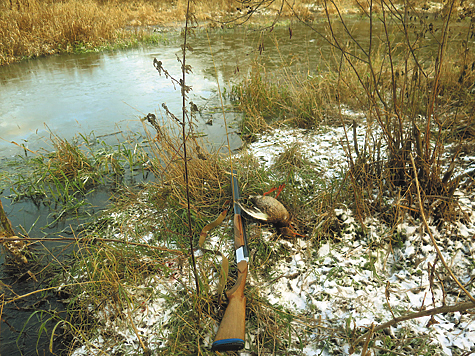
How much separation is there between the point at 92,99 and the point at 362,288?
4.52m

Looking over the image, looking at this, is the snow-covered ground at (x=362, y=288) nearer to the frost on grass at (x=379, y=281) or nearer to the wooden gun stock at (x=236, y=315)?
the frost on grass at (x=379, y=281)

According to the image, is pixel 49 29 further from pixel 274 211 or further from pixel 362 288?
pixel 362 288

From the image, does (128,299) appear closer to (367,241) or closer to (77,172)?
(367,241)

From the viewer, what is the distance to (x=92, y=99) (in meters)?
4.76

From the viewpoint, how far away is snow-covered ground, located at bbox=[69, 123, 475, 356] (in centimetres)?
147

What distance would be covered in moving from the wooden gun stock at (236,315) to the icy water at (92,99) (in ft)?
3.18

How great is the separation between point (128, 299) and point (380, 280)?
1.38 metres

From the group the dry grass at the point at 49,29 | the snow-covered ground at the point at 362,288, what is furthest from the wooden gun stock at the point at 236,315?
the dry grass at the point at 49,29

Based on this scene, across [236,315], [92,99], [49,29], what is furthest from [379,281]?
Answer: [49,29]

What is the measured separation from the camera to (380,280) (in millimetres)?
1777

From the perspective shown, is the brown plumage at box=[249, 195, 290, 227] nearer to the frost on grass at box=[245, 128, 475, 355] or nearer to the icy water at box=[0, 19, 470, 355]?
the frost on grass at box=[245, 128, 475, 355]

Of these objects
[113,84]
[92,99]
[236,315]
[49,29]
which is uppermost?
[49,29]

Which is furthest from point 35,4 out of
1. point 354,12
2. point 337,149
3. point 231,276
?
point 354,12

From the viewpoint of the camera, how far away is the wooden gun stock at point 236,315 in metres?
1.31
